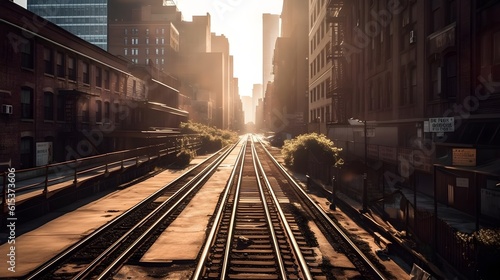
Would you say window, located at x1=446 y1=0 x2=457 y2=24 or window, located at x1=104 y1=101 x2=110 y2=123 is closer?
window, located at x1=446 y1=0 x2=457 y2=24

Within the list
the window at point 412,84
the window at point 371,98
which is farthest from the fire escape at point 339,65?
the window at point 412,84

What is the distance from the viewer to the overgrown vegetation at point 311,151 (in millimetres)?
27219

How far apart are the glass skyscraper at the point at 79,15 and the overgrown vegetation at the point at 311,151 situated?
101 m

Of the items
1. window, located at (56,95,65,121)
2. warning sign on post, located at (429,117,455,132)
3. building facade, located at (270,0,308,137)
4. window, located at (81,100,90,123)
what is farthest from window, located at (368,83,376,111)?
building facade, located at (270,0,308,137)

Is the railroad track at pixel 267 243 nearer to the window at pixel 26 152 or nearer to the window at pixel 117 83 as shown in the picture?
the window at pixel 26 152

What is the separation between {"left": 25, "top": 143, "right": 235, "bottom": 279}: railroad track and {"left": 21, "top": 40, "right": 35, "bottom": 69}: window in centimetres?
1299

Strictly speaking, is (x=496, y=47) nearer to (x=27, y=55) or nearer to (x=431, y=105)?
(x=431, y=105)

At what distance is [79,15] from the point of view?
11144cm

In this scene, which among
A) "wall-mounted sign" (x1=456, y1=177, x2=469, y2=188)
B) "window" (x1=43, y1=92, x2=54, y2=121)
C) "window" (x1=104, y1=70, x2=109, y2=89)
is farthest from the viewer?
"window" (x1=104, y1=70, x2=109, y2=89)

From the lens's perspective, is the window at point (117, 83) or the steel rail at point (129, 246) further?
the window at point (117, 83)

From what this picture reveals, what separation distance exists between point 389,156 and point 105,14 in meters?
113

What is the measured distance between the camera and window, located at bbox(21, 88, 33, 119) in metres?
23.2

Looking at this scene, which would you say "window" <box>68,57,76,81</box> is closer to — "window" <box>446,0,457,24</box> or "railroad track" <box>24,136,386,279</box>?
"railroad track" <box>24,136,386,279</box>

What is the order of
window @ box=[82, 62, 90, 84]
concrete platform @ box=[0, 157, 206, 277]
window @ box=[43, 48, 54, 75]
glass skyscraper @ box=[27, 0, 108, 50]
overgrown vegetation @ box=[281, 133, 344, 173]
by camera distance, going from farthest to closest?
glass skyscraper @ box=[27, 0, 108, 50] → window @ box=[82, 62, 90, 84] → overgrown vegetation @ box=[281, 133, 344, 173] → window @ box=[43, 48, 54, 75] → concrete platform @ box=[0, 157, 206, 277]
